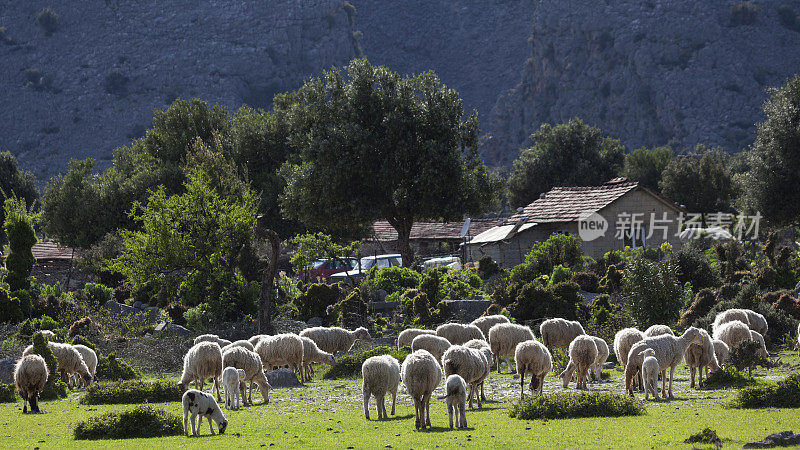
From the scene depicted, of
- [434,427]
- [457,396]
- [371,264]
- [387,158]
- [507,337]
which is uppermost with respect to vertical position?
[387,158]

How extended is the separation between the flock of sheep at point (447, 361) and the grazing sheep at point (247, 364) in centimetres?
2

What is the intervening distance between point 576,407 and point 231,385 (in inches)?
279

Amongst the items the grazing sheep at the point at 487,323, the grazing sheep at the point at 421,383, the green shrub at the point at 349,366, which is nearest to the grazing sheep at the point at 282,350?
the green shrub at the point at 349,366

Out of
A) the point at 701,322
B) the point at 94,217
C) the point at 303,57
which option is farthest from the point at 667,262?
the point at 303,57

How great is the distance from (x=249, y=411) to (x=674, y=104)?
136m

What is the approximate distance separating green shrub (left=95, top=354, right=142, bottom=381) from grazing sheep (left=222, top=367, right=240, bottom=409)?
843cm

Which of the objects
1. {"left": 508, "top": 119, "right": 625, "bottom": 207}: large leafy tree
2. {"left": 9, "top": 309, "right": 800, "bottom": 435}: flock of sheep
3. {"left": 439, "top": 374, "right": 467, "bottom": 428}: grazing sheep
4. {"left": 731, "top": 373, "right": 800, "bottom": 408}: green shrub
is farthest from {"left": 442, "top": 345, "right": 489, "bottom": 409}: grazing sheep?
{"left": 508, "top": 119, "right": 625, "bottom": 207}: large leafy tree

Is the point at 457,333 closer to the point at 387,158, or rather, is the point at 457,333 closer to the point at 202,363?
the point at 202,363

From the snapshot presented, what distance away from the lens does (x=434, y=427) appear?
49.6 feet

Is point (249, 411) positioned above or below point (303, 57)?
below

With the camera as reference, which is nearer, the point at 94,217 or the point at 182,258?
the point at 182,258

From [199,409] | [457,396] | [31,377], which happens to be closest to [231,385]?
[199,409]

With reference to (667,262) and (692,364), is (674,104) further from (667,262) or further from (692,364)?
(692,364)

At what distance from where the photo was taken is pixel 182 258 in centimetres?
3822
